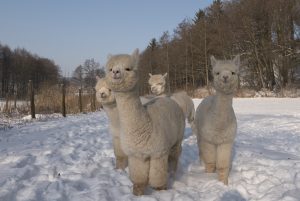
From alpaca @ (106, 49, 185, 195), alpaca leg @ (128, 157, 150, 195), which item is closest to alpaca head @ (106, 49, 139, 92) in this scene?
alpaca @ (106, 49, 185, 195)

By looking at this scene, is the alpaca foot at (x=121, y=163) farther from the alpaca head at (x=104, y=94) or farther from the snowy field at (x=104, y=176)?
the alpaca head at (x=104, y=94)

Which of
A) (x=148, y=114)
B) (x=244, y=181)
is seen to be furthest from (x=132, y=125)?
(x=244, y=181)

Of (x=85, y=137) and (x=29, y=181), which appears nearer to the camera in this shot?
(x=29, y=181)

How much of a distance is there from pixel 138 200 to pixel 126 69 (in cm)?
177

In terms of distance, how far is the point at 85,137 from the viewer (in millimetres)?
10258

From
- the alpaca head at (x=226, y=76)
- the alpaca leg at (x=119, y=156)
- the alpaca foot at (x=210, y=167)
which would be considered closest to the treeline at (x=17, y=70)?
the alpaca leg at (x=119, y=156)

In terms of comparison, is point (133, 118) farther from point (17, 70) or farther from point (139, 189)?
point (17, 70)

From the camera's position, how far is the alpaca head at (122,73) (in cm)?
484

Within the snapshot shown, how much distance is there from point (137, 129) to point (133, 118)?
0.52 ft

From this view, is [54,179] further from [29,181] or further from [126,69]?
[126,69]

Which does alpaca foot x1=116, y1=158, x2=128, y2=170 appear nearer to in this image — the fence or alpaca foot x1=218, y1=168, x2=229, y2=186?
alpaca foot x1=218, y1=168, x2=229, y2=186

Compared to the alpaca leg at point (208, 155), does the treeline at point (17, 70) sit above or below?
above

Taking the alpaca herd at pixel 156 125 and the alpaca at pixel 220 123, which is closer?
the alpaca herd at pixel 156 125

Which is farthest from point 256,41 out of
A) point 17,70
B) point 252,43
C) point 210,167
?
point 17,70
